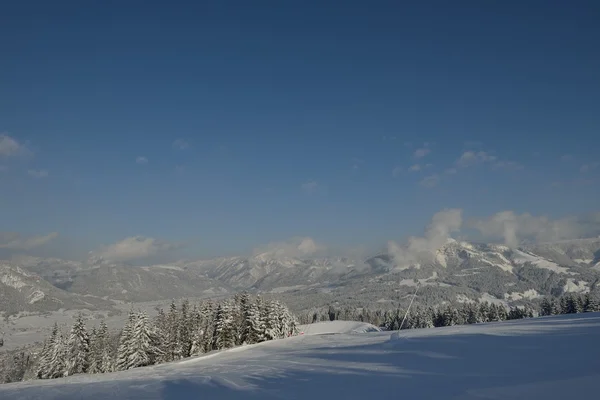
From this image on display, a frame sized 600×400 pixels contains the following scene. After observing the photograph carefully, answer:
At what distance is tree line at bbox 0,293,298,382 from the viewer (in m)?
50.5

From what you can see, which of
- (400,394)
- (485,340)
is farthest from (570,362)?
(485,340)

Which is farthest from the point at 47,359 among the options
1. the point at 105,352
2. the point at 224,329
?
the point at 224,329

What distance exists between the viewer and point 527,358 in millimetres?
8930

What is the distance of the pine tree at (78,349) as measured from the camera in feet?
176

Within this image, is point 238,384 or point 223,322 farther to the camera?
point 223,322

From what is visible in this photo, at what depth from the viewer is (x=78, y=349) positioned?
54219mm

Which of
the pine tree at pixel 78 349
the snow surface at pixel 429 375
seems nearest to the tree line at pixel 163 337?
the pine tree at pixel 78 349

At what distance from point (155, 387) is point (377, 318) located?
140 meters

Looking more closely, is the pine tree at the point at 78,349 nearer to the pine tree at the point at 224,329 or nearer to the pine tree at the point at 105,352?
the pine tree at the point at 105,352

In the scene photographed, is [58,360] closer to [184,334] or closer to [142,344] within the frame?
[142,344]

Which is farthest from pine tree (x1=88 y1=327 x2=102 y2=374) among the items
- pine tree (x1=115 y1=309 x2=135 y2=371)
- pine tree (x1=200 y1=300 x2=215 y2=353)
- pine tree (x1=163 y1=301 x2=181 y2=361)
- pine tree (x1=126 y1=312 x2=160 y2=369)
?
A: pine tree (x1=200 y1=300 x2=215 y2=353)

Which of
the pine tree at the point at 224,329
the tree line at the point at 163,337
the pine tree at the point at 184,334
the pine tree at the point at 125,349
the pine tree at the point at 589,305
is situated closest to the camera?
the pine tree at the point at 125,349

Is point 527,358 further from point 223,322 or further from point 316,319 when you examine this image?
point 316,319

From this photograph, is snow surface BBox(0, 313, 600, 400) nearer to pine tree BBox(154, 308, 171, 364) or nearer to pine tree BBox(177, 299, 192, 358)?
pine tree BBox(154, 308, 171, 364)
